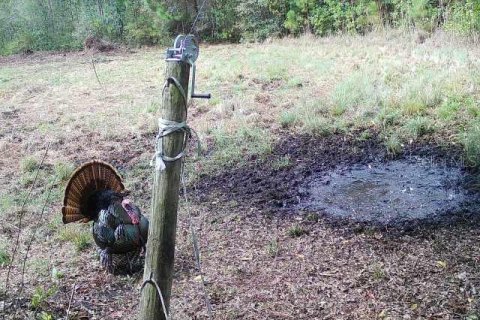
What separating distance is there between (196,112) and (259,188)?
10.2 ft

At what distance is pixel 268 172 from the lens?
5238 millimetres

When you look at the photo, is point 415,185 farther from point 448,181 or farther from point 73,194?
point 73,194

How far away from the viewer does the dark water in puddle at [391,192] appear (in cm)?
417

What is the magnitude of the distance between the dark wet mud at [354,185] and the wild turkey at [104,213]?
1222 millimetres

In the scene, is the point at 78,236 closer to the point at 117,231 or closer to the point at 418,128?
the point at 117,231

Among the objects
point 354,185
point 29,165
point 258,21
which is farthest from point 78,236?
point 258,21

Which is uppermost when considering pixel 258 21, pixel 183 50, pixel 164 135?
pixel 258 21

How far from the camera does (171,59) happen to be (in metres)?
1.87

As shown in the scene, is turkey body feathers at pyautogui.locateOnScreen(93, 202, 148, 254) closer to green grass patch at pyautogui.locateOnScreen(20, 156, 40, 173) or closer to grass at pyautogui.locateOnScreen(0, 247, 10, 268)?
grass at pyautogui.locateOnScreen(0, 247, 10, 268)

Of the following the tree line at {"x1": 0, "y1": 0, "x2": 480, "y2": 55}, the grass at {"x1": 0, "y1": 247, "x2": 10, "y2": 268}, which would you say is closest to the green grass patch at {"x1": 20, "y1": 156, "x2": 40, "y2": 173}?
the grass at {"x1": 0, "y1": 247, "x2": 10, "y2": 268}

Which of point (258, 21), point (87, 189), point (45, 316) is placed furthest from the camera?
point (258, 21)

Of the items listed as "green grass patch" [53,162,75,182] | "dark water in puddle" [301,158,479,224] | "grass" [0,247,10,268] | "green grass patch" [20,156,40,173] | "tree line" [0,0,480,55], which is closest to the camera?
"grass" [0,247,10,268]

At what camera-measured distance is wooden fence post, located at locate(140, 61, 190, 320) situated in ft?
6.29

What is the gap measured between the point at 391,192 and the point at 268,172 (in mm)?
1348
